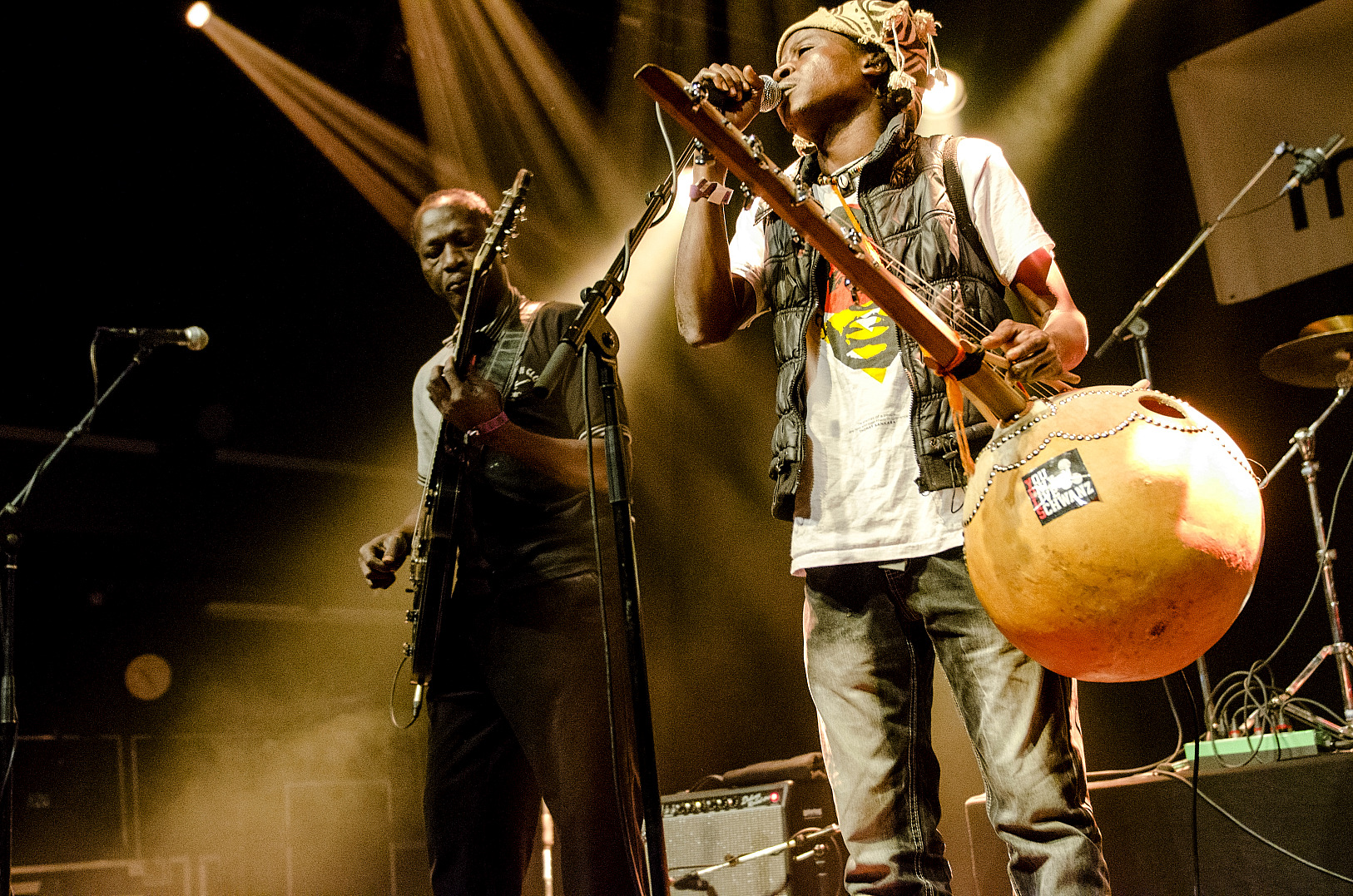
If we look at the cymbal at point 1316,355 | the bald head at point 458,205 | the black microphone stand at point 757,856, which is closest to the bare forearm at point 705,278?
the bald head at point 458,205

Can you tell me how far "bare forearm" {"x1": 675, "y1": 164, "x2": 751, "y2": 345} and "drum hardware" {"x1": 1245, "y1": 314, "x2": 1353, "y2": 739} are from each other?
10.1ft

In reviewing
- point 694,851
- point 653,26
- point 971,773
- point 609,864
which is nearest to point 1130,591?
point 609,864

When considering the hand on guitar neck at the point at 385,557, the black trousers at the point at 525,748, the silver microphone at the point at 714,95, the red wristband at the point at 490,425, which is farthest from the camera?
the hand on guitar neck at the point at 385,557

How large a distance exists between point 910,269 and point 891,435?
334 mm

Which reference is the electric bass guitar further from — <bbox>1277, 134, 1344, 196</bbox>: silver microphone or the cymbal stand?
<bbox>1277, 134, 1344, 196</bbox>: silver microphone

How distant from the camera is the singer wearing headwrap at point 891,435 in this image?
1782mm

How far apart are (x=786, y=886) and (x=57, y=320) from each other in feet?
16.6

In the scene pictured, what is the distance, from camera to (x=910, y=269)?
6.66 feet

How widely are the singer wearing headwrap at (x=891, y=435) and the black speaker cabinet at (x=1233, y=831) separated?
178cm

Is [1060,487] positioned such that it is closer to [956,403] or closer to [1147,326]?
[956,403]

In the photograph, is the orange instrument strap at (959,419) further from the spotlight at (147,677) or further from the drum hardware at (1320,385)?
the spotlight at (147,677)

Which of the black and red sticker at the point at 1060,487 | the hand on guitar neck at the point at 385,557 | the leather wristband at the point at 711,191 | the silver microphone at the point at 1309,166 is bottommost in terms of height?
the black and red sticker at the point at 1060,487

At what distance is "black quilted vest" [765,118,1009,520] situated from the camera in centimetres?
192

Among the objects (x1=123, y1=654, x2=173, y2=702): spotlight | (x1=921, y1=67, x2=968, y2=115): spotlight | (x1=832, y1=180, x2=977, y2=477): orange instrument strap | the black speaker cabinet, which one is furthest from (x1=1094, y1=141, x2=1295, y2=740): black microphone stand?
(x1=123, y1=654, x2=173, y2=702): spotlight
